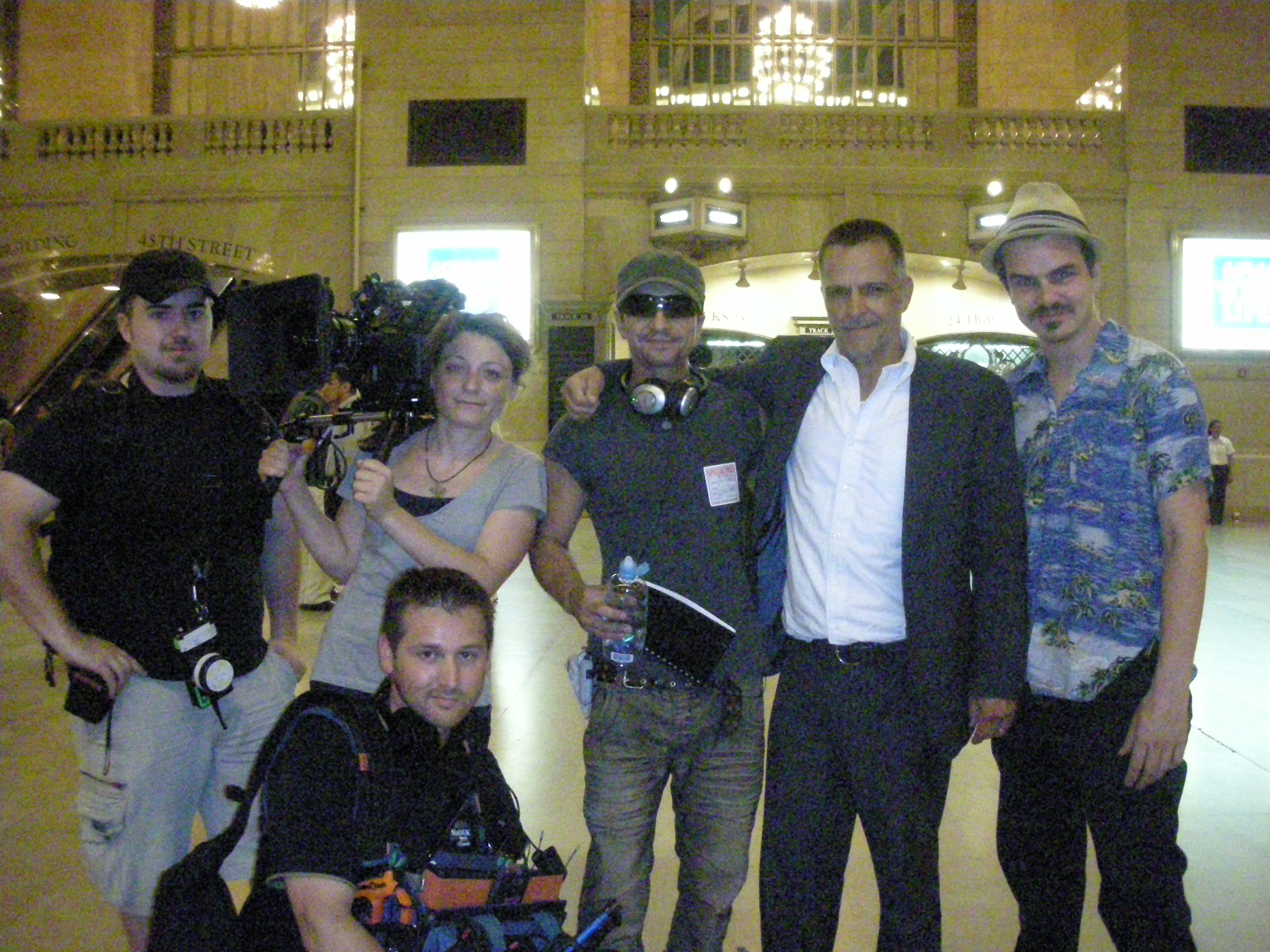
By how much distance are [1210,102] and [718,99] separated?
349 inches

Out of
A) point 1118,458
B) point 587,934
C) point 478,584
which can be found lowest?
point 587,934

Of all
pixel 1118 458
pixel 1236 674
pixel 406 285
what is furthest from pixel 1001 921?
pixel 1236 674

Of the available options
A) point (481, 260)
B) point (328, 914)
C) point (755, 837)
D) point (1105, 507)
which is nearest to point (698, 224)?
point (481, 260)

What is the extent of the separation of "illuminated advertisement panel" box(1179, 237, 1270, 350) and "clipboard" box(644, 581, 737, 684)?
17.9 m

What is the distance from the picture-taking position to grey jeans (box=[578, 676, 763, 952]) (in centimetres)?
234

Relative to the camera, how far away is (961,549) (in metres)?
2.32

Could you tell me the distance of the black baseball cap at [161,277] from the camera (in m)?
2.43

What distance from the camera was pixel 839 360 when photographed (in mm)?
2502

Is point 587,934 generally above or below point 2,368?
below

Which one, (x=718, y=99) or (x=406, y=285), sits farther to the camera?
(x=718, y=99)

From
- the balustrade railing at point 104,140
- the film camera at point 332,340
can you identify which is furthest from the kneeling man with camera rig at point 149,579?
the balustrade railing at point 104,140

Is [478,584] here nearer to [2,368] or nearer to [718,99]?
[2,368]

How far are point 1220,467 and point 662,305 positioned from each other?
17.2 meters

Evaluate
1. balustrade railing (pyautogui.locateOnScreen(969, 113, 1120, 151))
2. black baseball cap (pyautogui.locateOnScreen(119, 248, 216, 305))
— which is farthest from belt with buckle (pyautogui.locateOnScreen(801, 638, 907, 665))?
balustrade railing (pyautogui.locateOnScreen(969, 113, 1120, 151))
